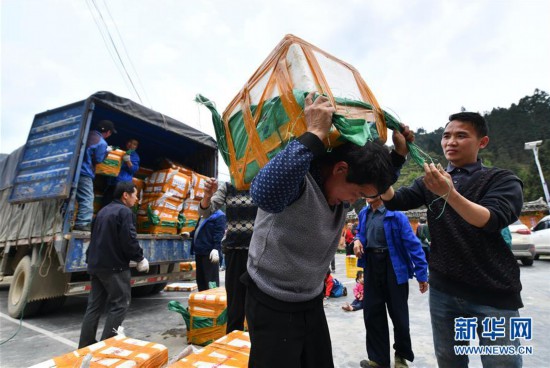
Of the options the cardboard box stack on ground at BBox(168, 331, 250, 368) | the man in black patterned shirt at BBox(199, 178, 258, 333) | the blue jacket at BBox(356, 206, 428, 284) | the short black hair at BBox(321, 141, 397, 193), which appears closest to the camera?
the short black hair at BBox(321, 141, 397, 193)

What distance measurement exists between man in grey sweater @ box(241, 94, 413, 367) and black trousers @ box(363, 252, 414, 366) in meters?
1.77

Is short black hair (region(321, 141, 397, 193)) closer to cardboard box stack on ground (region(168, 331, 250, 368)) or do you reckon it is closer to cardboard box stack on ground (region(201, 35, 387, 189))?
cardboard box stack on ground (region(201, 35, 387, 189))

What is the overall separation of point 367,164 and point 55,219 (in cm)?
467

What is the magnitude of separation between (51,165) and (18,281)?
6.55 feet

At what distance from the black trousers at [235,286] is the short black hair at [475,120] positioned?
1815mm

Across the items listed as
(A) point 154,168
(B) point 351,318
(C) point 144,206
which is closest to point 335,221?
(B) point 351,318

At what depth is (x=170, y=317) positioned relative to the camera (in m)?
4.70

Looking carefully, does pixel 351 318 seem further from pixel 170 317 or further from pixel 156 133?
pixel 156 133

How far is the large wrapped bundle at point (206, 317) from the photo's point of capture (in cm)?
341

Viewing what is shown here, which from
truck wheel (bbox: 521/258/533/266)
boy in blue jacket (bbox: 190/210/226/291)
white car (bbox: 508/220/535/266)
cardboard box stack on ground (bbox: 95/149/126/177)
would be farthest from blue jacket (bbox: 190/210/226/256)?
truck wheel (bbox: 521/258/533/266)

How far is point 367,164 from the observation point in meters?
1.11

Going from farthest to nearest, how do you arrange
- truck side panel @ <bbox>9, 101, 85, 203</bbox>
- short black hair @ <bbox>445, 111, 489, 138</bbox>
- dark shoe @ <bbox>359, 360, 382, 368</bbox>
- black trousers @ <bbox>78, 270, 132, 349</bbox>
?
truck side panel @ <bbox>9, 101, 85, 203</bbox> < black trousers @ <bbox>78, 270, 132, 349</bbox> < dark shoe @ <bbox>359, 360, 382, 368</bbox> < short black hair @ <bbox>445, 111, 489, 138</bbox>

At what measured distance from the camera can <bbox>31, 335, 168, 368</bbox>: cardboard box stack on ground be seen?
1743mm

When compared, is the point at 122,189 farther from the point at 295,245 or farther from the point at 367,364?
the point at 367,364
